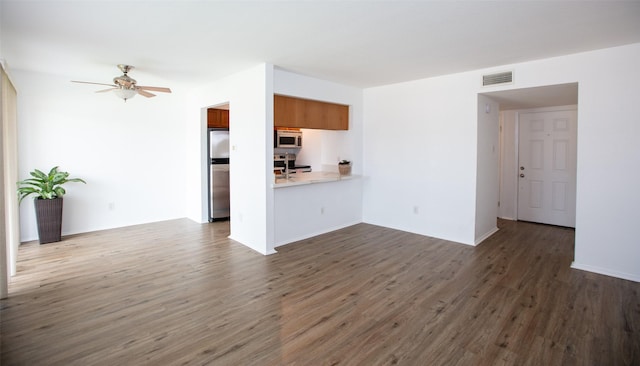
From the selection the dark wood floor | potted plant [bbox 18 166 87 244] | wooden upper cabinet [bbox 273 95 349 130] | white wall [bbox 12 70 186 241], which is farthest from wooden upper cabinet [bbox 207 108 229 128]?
the dark wood floor

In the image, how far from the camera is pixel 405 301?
9.61 ft

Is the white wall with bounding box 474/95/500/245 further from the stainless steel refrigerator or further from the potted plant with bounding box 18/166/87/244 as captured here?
the potted plant with bounding box 18/166/87/244

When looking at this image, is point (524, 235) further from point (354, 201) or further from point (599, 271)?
point (354, 201)

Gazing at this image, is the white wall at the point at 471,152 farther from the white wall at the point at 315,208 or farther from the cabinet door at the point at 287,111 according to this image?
the cabinet door at the point at 287,111

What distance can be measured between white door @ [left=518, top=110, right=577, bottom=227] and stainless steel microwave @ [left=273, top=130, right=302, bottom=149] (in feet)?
14.6

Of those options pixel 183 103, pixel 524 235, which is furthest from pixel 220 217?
pixel 524 235

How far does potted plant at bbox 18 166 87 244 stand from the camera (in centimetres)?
460

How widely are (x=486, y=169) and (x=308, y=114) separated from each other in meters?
2.90

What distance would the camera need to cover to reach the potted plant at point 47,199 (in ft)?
15.1

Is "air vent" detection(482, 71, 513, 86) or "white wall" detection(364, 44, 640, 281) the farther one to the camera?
"air vent" detection(482, 71, 513, 86)

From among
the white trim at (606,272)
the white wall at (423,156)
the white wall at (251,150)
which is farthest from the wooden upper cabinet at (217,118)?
the white trim at (606,272)

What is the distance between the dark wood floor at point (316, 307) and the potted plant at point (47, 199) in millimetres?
316

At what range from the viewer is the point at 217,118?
6.13 m

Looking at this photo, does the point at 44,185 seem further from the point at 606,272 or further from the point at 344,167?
the point at 606,272
